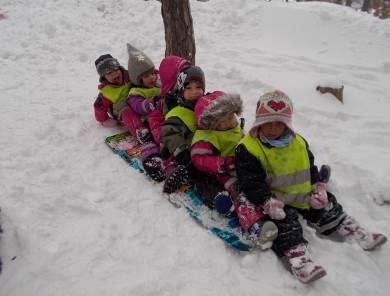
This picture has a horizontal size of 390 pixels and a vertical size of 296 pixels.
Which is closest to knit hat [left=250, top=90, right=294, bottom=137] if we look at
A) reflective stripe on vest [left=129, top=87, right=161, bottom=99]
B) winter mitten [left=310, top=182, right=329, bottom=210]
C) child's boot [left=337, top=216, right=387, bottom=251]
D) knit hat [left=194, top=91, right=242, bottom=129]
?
knit hat [left=194, top=91, right=242, bottom=129]

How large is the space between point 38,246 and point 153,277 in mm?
991

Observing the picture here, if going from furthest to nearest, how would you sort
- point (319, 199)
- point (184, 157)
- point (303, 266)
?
point (184, 157) < point (319, 199) < point (303, 266)

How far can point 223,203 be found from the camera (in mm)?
3287

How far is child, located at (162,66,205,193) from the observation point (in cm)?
385

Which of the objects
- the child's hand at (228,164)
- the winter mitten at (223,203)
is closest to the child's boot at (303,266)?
the winter mitten at (223,203)

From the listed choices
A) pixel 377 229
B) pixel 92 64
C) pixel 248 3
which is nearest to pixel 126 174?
pixel 377 229

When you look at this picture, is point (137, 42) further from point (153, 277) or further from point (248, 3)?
point (153, 277)

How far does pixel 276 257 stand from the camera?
2.94 meters

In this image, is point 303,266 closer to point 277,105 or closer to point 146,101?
point 277,105

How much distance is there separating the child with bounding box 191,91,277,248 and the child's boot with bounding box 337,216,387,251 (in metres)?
0.94

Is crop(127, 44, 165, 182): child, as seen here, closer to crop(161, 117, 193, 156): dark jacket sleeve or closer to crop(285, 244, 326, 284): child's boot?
crop(161, 117, 193, 156): dark jacket sleeve

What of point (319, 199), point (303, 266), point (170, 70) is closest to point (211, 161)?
point (319, 199)

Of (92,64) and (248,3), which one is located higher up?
(248,3)

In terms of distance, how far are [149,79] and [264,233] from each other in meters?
2.79
